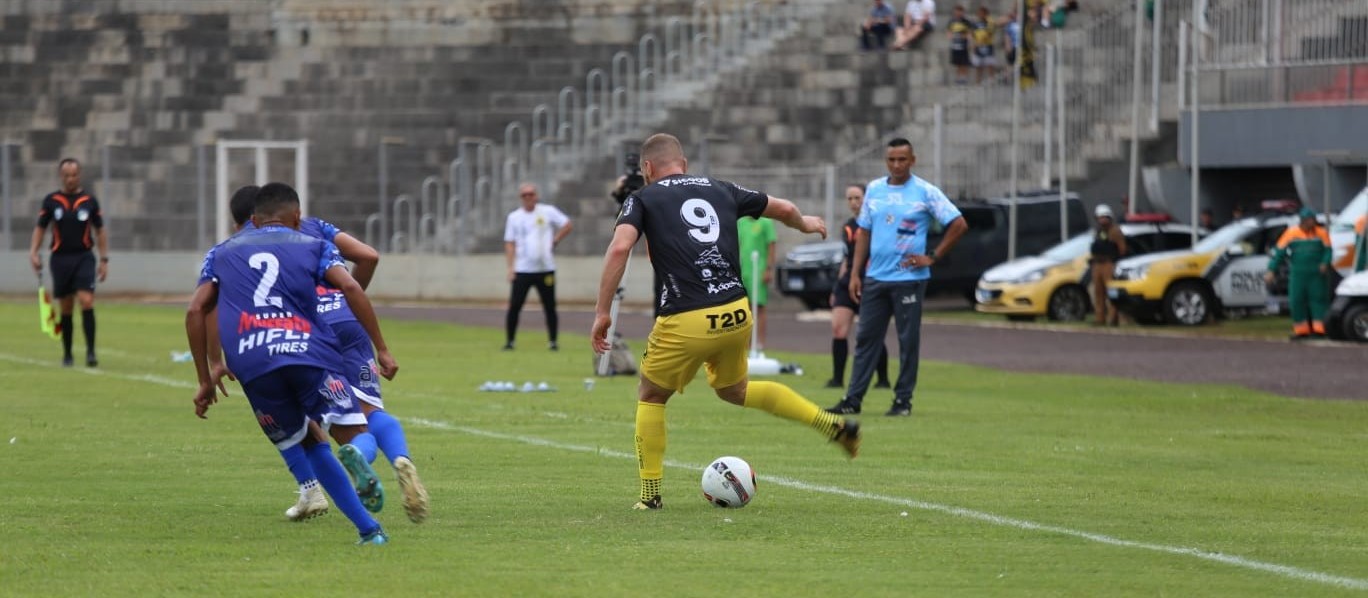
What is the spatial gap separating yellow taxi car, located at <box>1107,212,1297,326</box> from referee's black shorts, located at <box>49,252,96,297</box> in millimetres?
15764

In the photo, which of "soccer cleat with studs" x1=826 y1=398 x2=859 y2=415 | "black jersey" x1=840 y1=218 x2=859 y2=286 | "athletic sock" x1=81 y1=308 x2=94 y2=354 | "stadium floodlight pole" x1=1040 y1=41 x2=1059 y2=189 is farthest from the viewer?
"stadium floodlight pole" x1=1040 y1=41 x2=1059 y2=189

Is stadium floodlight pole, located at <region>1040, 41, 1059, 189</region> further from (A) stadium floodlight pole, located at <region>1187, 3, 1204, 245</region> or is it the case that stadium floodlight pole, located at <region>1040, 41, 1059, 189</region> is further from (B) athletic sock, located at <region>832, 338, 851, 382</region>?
(B) athletic sock, located at <region>832, 338, 851, 382</region>

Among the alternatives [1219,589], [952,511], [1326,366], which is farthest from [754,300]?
[1219,589]

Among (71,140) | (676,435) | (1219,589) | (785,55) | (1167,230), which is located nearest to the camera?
(1219,589)

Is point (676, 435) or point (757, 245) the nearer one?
point (676, 435)

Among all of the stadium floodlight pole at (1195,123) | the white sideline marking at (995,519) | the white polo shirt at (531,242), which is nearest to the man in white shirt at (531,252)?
the white polo shirt at (531,242)

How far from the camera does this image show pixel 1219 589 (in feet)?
25.8

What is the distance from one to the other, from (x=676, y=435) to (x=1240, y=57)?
22032 mm

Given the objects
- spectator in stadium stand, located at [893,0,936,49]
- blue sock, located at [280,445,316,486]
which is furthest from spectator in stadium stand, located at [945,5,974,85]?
blue sock, located at [280,445,316,486]

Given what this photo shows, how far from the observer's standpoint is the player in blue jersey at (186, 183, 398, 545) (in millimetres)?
8766

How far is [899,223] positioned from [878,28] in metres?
28.0

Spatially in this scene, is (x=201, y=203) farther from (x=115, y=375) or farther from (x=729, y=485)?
(x=729, y=485)

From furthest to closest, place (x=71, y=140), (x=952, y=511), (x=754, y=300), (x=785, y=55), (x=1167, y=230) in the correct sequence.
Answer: (x=71, y=140) → (x=785, y=55) → (x=1167, y=230) → (x=754, y=300) → (x=952, y=511)

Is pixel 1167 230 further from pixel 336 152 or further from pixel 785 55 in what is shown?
pixel 336 152
